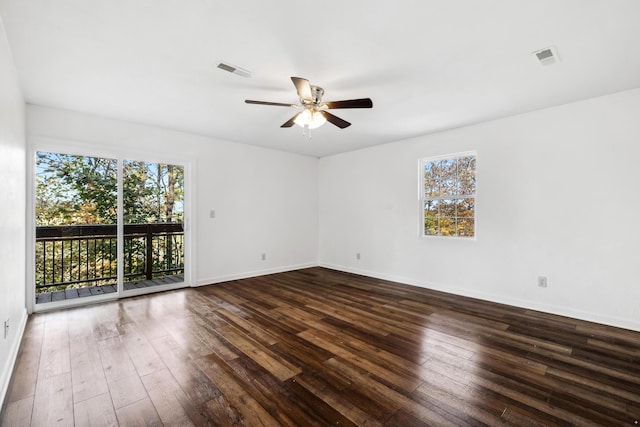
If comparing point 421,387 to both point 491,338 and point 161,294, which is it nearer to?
point 491,338

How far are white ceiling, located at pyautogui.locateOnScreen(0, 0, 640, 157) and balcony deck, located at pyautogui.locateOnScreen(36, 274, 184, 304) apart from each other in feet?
8.08

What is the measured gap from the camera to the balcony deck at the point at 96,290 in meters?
3.87

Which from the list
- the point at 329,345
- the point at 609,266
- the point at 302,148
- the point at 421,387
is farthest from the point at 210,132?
the point at 609,266

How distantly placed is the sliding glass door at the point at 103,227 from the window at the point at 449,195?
398 centimetres

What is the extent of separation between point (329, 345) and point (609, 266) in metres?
3.16

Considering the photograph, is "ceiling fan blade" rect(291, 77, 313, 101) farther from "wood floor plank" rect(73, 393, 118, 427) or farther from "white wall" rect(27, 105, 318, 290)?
"white wall" rect(27, 105, 318, 290)

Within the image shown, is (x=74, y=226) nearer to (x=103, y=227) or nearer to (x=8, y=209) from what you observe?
(x=103, y=227)

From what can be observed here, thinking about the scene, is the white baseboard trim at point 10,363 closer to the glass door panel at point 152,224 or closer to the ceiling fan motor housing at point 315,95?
the glass door panel at point 152,224

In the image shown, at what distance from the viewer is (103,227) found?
4.07 metres

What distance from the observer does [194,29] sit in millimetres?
2027

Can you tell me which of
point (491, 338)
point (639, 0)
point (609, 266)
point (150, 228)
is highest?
point (639, 0)

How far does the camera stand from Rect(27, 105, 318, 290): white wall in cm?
379

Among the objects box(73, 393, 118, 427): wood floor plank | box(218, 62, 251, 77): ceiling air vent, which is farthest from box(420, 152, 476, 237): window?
box(73, 393, 118, 427): wood floor plank

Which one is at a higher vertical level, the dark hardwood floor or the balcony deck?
the balcony deck
